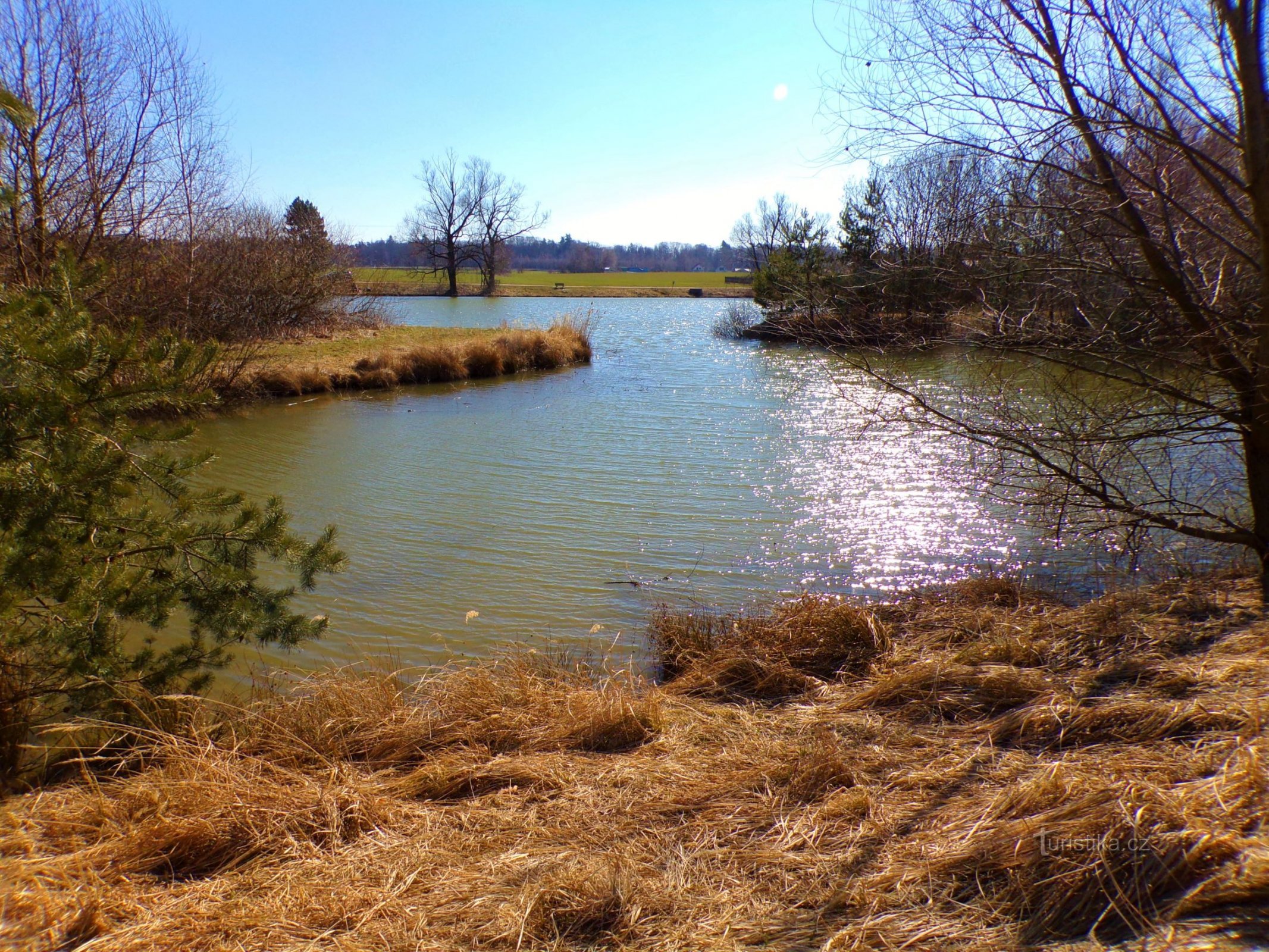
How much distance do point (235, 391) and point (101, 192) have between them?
184 inches

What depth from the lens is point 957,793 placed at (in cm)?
298

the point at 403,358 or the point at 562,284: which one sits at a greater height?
the point at 562,284

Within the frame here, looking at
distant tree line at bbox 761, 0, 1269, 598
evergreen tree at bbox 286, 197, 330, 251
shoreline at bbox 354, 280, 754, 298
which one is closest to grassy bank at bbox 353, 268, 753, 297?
shoreline at bbox 354, 280, 754, 298

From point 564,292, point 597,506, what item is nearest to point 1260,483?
point 597,506

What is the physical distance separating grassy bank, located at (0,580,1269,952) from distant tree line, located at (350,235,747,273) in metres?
93.6

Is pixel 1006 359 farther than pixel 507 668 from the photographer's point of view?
Yes

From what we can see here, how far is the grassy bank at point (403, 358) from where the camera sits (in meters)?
18.2

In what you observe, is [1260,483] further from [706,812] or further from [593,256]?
[593,256]

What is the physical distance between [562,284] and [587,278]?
19.8 m

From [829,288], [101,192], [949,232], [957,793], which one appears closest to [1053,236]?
[949,232]

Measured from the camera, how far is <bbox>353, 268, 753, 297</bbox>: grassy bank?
58.1 metres

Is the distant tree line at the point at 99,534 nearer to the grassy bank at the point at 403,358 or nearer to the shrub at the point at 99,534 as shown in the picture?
the shrub at the point at 99,534

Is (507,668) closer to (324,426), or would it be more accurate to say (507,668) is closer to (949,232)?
(949,232)

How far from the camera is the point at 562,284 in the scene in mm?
70250
